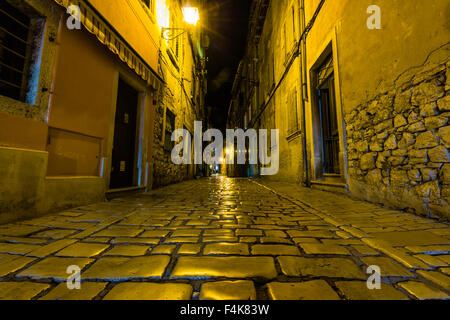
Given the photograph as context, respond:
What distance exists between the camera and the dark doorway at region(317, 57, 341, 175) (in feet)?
18.2

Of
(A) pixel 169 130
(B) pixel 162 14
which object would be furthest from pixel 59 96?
(B) pixel 162 14

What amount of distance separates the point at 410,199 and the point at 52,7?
18.9 feet

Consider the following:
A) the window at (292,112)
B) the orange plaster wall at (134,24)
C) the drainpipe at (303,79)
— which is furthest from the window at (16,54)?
the window at (292,112)

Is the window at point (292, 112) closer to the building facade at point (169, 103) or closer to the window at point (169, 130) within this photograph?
the building facade at point (169, 103)

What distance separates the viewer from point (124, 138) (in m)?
5.09

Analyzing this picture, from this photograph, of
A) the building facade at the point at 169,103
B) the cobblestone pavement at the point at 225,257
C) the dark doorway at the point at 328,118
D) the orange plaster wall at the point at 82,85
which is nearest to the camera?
the cobblestone pavement at the point at 225,257

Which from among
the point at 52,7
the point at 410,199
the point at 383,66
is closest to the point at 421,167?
the point at 410,199

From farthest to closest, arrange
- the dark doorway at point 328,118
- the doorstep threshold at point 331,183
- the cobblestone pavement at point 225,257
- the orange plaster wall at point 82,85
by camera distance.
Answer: the dark doorway at point 328,118, the doorstep threshold at point 331,183, the orange plaster wall at point 82,85, the cobblestone pavement at point 225,257

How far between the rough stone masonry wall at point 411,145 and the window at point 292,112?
11.7 ft

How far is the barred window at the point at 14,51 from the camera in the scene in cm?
253

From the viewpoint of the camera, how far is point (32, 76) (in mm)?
2689

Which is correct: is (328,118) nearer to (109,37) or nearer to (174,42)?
(109,37)

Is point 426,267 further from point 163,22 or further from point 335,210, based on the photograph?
point 163,22

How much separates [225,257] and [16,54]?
11.8 feet
